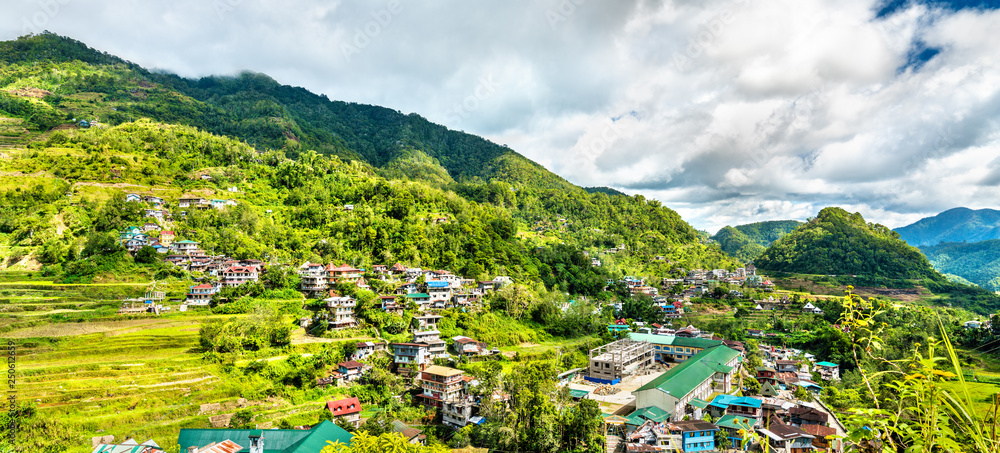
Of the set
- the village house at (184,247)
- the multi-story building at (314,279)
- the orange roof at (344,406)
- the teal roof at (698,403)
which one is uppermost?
the village house at (184,247)

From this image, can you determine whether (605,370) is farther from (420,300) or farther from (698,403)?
(420,300)

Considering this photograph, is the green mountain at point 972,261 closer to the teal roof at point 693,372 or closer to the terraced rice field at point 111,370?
the teal roof at point 693,372

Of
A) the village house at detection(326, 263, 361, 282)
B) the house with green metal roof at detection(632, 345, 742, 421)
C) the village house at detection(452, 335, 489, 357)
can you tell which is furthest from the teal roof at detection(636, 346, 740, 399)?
the village house at detection(326, 263, 361, 282)

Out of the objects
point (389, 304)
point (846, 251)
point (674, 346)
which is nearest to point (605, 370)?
point (674, 346)

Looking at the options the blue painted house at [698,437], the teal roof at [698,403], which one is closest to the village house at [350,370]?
the blue painted house at [698,437]

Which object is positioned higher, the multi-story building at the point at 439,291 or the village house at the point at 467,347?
the multi-story building at the point at 439,291

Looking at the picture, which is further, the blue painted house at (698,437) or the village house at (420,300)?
the village house at (420,300)
